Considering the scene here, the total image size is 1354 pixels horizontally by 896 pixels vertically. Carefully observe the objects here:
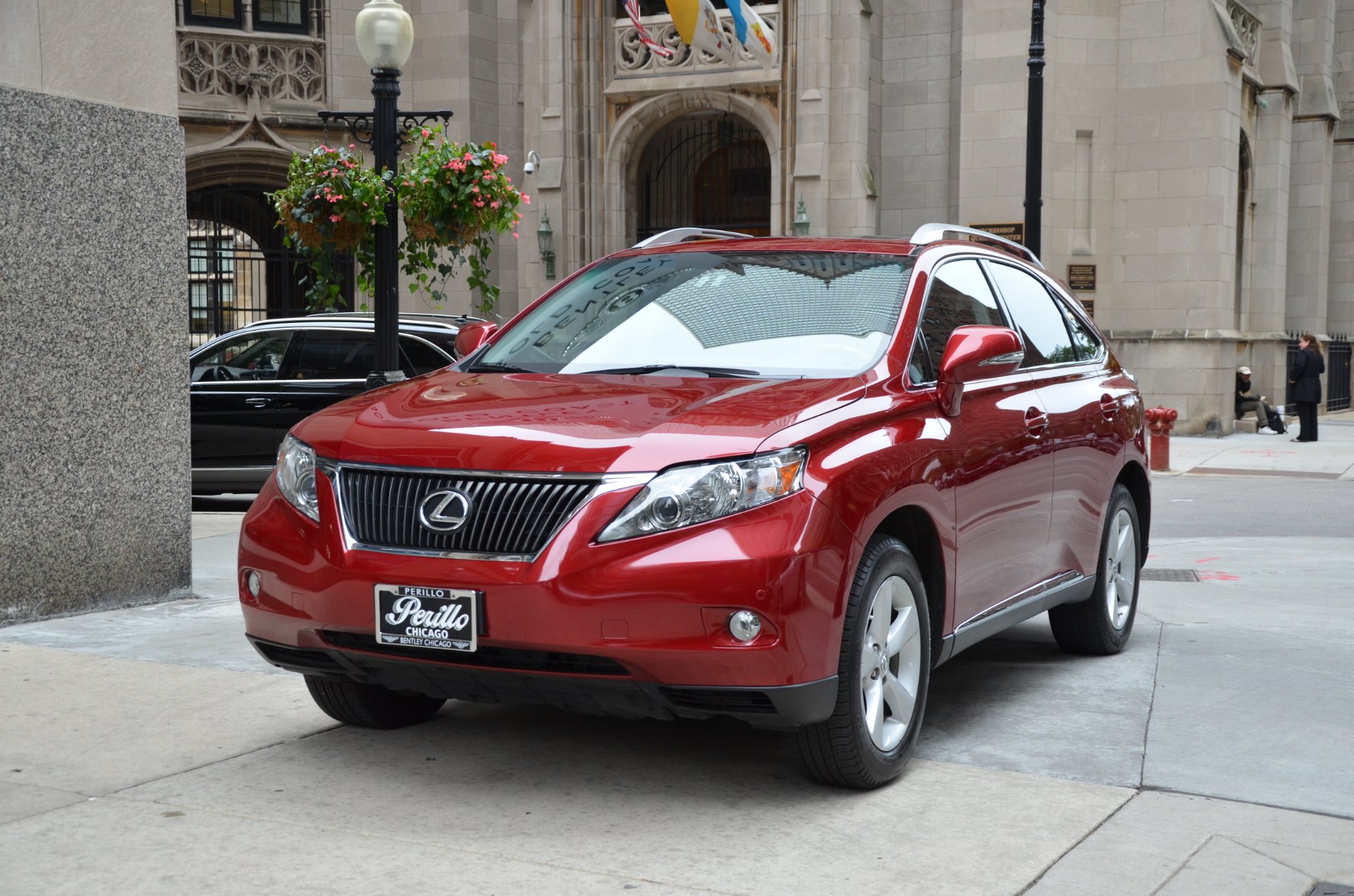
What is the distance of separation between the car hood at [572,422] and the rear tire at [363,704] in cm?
93

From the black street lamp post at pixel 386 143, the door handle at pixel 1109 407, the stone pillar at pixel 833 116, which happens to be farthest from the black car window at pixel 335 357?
the stone pillar at pixel 833 116

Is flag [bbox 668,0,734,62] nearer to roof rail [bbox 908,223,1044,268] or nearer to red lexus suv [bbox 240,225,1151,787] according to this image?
roof rail [bbox 908,223,1044,268]

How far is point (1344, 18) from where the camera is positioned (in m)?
36.0

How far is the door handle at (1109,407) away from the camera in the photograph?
6.69 meters

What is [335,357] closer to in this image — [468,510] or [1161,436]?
[468,510]

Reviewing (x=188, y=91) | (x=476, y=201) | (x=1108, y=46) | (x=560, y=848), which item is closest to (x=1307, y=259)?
(x=1108, y=46)

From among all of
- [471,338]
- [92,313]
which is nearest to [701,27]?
[92,313]

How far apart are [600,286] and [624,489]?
73.6 inches

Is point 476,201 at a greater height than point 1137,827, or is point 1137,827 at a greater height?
point 476,201

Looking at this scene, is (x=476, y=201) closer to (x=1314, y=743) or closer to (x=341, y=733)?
(x=341, y=733)

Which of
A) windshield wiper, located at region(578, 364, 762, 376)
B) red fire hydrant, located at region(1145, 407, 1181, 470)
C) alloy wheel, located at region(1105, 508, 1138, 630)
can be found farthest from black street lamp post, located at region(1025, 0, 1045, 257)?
windshield wiper, located at region(578, 364, 762, 376)

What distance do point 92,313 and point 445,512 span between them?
3991mm

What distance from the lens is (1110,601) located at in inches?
272

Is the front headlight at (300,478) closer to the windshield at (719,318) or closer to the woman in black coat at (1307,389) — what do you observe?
the windshield at (719,318)
